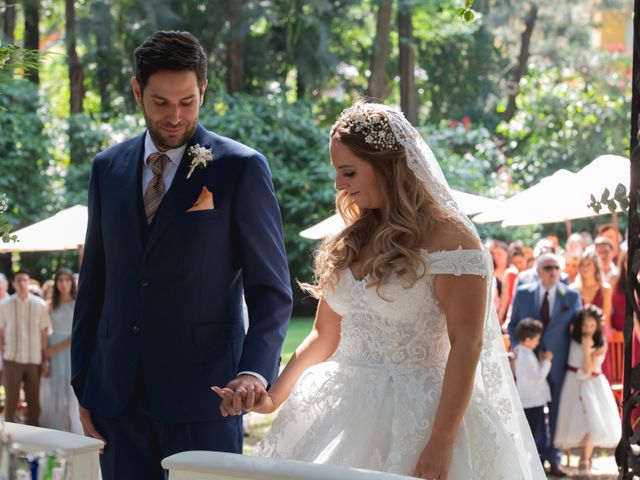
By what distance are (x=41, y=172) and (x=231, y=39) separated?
179 inches

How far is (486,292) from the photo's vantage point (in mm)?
3473

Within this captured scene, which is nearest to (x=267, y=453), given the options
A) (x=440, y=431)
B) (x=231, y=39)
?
(x=440, y=431)

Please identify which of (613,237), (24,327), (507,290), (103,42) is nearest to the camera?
(24,327)

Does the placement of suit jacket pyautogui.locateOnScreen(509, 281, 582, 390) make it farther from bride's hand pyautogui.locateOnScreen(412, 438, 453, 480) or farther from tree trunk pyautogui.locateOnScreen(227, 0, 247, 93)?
tree trunk pyautogui.locateOnScreen(227, 0, 247, 93)

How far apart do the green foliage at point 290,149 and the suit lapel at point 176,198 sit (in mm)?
17586

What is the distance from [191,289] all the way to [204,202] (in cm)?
27

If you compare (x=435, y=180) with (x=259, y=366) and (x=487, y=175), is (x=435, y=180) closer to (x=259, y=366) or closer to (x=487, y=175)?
(x=259, y=366)

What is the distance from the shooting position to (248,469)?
2568mm

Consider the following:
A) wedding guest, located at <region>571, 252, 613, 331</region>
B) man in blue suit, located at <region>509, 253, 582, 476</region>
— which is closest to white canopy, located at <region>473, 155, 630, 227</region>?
wedding guest, located at <region>571, 252, 613, 331</region>

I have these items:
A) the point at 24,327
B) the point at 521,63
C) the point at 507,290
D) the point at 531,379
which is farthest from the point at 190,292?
the point at 521,63

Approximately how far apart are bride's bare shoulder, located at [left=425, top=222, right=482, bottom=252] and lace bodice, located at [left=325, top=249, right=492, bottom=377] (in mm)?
20

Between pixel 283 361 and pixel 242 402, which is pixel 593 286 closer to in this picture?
pixel 242 402

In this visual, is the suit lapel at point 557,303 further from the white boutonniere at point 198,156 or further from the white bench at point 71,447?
the white bench at point 71,447

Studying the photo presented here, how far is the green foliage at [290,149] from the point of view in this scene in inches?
846
